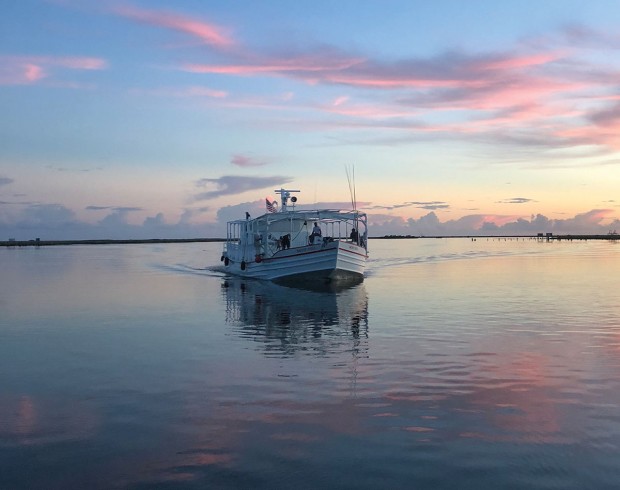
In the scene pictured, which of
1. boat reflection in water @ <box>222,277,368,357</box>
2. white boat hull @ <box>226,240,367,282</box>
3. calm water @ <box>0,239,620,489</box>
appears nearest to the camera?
calm water @ <box>0,239,620,489</box>

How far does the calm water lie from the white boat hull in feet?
46.9

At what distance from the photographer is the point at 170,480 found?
8000 millimetres

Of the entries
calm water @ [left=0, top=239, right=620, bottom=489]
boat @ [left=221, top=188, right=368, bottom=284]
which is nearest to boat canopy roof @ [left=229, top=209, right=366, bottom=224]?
boat @ [left=221, top=188, right=368, bottom=284]

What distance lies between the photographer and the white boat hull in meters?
40.4

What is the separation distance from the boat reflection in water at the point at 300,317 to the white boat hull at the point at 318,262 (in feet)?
3.43

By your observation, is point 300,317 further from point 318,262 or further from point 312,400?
point 318,262

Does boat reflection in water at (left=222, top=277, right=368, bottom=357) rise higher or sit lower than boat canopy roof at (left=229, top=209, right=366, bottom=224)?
lower

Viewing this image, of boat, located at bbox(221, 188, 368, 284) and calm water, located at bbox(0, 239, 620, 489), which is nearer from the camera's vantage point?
calm water, located at bbox(0, 239, 620, 489)

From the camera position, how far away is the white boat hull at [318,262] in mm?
40406

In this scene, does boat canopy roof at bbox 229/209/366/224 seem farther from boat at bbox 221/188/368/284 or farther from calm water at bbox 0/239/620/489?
calm water at bbox 0/239/620/489

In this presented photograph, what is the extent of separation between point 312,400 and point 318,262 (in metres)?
28.9

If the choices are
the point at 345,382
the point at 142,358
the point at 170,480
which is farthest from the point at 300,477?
the point at 142,358

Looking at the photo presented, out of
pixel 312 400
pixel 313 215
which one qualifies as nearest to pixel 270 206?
pixel 313 215

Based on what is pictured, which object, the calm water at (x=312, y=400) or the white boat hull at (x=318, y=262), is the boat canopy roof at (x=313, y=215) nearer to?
the white boat hull at (x=318, y=262)
